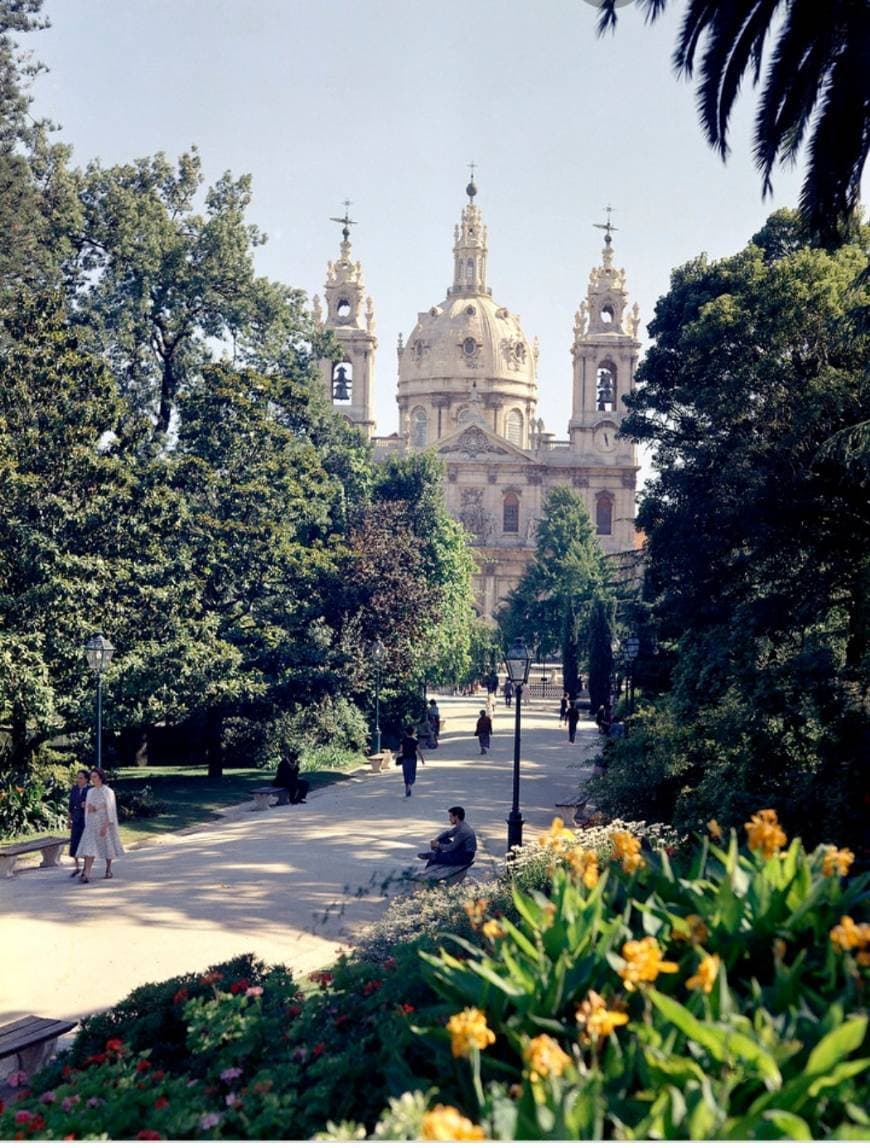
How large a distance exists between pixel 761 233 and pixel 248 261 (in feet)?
42.3

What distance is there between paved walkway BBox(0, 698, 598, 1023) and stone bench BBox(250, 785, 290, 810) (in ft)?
1.05

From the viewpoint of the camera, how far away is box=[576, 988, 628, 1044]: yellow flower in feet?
12.2

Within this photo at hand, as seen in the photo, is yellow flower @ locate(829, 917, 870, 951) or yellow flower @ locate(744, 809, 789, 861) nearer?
yellow flower @ locate(829, 917, 870, 951)

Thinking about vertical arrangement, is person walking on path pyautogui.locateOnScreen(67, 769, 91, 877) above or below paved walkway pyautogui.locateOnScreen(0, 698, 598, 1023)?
above

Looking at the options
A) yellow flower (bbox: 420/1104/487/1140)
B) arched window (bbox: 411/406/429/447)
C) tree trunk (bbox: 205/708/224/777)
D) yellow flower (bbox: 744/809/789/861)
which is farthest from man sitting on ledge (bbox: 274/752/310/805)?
arched window (bbox: 411/406/429/447)

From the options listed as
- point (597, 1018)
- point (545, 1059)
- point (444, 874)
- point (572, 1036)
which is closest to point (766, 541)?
point (444, 874)

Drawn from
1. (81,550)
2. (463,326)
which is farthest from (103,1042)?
(463,326)

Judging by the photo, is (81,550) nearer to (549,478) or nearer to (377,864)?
(377,864)

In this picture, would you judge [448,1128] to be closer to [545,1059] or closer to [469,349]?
[545,1059]

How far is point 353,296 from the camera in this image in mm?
88375

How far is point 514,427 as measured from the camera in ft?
298

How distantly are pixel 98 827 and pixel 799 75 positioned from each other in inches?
425

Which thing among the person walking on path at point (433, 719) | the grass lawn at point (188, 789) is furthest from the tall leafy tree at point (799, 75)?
the person walking on path at point (433, 719)

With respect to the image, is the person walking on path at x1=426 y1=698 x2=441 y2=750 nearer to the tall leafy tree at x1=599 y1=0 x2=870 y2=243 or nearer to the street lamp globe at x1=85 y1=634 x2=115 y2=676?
the street lamp globe at x1=85 y1=634 x2=115 y2=676
